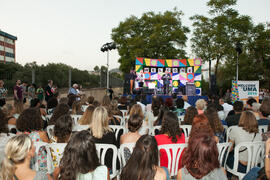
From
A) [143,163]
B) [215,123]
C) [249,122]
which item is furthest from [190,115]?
[143,163]

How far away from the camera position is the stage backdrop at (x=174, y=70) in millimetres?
15977

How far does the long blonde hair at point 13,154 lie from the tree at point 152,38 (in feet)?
75.7

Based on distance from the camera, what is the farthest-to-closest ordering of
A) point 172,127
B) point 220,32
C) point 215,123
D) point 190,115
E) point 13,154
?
point 220,32 < point 190,115 < point 215,123 < point 172,127 < point 13,154

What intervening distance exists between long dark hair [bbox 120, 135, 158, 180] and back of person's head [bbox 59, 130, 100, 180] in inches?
11.6

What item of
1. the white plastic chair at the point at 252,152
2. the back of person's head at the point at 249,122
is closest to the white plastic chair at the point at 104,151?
the white plastic chair at the point at 252,152

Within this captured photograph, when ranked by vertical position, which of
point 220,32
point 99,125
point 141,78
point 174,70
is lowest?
point 99,125

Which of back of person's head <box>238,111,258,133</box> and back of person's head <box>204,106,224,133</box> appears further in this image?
back of person's head <box>204,106,224,133</box>

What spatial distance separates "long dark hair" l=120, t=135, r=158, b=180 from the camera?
1537 mm

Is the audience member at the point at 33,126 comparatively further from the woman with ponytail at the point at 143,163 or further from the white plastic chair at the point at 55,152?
the woman with ponytail at the point at 143,163

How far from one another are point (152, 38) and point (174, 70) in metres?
8.55

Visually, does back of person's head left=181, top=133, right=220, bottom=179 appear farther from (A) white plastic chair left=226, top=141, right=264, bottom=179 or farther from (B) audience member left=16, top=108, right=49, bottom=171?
(B) audience member left=16, top=108, right=49, bottom=171

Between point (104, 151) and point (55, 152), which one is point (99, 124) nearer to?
point (104, 151)

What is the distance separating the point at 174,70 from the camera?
54.4ft

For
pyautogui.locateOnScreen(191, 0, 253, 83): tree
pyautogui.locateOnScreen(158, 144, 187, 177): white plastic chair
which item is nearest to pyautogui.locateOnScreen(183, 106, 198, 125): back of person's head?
pyautogui.locateOnScreen(158, 144, 187, 177): white plastic chair
